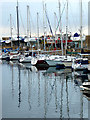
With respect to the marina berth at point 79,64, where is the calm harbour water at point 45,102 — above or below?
below

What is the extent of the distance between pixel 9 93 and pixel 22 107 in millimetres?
5231

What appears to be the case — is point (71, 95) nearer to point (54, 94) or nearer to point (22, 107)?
point (54, 94)

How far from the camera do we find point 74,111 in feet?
53.4

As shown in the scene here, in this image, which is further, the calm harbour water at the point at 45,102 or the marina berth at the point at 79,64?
the marina berth at the point at 79,64

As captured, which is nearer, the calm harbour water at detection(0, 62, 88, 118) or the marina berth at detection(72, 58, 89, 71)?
the calm harbour water at detection(0, 62, 88, 118)

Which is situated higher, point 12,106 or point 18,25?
point 18,25

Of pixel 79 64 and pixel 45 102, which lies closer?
pixel 45 102

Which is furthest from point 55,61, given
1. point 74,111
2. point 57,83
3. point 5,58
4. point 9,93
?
point 5,58

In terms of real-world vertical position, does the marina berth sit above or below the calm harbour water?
above

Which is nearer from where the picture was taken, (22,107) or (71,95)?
(22,107)

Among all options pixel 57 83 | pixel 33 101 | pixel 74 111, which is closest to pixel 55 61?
pixel 57 83

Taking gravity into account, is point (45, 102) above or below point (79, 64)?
below

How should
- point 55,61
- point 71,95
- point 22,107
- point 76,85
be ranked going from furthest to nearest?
point 55,61 < point 76,85 < point 71,95 < point 22,107

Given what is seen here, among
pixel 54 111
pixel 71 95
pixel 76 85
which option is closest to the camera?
pixel 54 111
